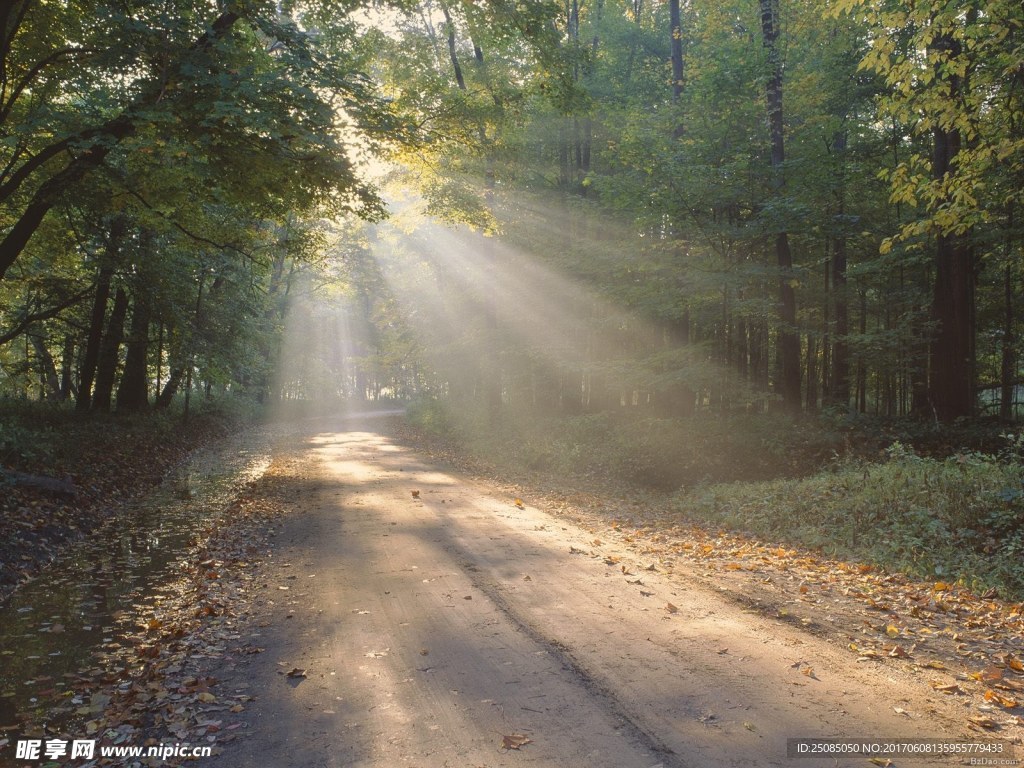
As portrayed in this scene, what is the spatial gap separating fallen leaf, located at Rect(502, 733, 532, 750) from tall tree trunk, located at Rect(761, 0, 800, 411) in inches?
607

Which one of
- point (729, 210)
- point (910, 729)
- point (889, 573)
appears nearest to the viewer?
point (910, 729)

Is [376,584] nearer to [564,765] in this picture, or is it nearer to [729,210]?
[564,765]

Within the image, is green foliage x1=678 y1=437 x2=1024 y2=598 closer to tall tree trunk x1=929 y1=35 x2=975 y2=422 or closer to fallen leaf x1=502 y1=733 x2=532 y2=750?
tall tree trunk x1=929 y1=35 x2=975 y2=422

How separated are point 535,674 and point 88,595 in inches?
223

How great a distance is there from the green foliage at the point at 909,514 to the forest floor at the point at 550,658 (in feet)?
2.69

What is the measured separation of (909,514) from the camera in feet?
29.9

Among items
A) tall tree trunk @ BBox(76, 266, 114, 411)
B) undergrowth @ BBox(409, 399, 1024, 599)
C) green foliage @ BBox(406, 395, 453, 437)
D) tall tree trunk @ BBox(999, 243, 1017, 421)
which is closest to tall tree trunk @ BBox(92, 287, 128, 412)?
tall tree trunk @ BBox(76, 266, 114, 411)

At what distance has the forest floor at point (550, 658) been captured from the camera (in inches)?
146

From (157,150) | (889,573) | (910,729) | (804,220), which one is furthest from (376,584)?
(804,220)

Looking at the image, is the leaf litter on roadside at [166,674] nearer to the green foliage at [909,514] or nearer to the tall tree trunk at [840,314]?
the green foliage at [909,514]

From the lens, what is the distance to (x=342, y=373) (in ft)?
283

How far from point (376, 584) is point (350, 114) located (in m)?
7.87

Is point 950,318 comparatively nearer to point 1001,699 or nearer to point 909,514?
point 909,514

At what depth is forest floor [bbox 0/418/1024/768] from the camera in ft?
12.2
